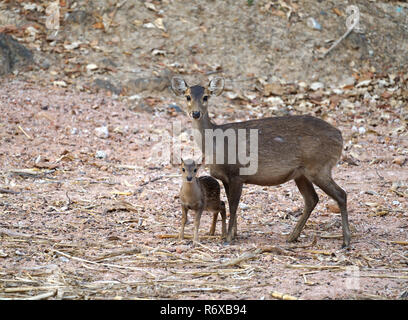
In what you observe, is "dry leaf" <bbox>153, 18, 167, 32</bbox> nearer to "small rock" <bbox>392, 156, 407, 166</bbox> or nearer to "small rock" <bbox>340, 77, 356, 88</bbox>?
"small rock" <bbox>340, 77, 356, 88</bbox>

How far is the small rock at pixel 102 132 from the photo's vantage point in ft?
38.2

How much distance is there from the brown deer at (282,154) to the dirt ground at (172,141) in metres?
0.62

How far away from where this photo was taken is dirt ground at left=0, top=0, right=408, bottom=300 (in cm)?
593

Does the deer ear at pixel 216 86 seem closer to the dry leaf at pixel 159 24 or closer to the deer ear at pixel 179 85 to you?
the deer ear at pixel 179 85

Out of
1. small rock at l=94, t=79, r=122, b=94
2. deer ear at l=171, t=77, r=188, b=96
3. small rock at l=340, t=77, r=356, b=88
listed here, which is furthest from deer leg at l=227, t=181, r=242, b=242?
small rock at l=340, t=77, r=356, b=88

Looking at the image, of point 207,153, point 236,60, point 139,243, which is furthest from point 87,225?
point 236,60

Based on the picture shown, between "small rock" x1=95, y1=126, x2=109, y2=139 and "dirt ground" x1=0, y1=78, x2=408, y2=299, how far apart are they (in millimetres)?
39

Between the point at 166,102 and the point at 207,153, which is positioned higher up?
the point at 166,102

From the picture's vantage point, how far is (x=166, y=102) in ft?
43.5

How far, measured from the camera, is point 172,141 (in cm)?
1172

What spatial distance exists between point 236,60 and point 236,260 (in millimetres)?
9086

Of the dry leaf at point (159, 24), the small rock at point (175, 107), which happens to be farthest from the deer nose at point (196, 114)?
the dry leaf at point (159, 24)
